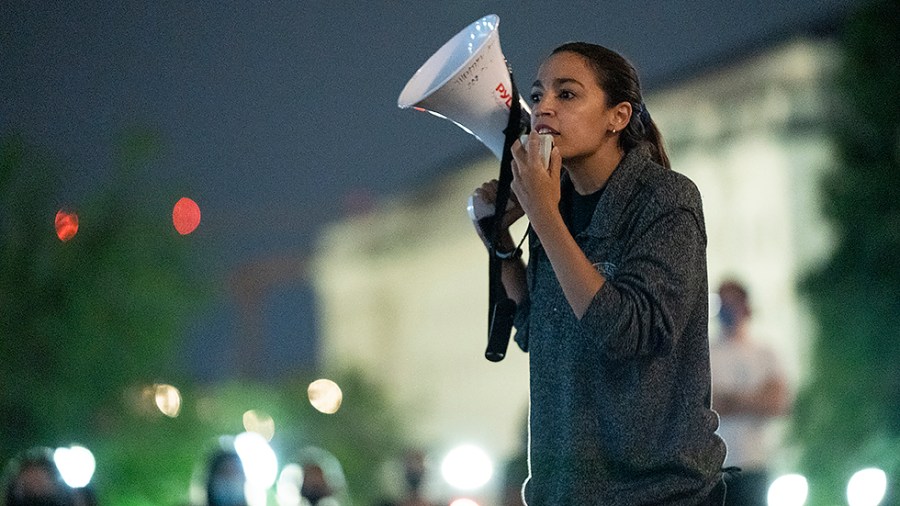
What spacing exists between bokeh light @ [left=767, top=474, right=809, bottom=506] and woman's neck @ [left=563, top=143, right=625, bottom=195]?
3.46 metres

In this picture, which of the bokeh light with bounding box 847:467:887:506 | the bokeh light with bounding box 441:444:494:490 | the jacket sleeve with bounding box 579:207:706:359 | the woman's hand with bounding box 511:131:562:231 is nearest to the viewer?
the jacket sleeve with bounding box 579:207:706:359

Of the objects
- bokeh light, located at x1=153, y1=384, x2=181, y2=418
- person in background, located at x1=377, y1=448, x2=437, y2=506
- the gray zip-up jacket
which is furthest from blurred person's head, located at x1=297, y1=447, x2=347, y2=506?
bokeh light, located at x1=153, y1=384, x2=181, y2=418

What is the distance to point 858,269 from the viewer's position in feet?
72.3

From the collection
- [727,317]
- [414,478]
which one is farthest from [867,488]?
[414,478]

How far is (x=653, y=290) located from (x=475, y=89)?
2.62ft

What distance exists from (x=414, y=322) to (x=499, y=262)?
2667 inches

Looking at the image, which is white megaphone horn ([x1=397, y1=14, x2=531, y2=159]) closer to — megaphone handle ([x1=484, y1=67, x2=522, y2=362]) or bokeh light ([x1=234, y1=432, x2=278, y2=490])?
megaphone handle ([x1=484, y1=67, x2=522, y2=362])

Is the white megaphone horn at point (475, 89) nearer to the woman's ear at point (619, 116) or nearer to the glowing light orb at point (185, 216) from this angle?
the woman's ear at point (619, 116)

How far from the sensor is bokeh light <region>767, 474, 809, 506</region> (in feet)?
21.2

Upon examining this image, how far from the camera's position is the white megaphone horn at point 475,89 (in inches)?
130

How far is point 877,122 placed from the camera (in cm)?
2223

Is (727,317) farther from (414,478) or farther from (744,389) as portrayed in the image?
(414,478)

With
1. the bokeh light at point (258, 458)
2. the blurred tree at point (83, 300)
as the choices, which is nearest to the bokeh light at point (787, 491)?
the bokeh light at point (258, 458)

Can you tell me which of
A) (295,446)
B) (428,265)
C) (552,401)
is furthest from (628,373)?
(428,265)
